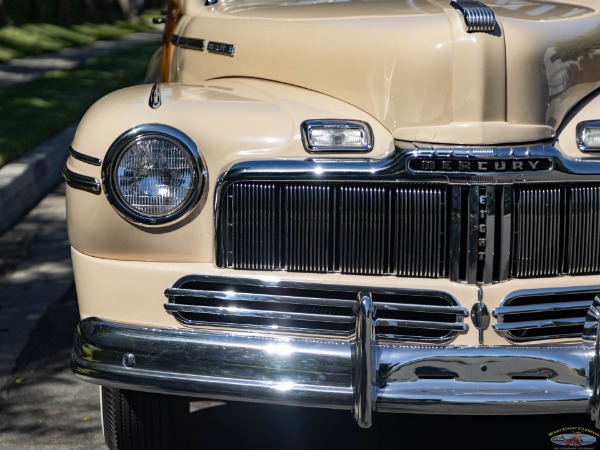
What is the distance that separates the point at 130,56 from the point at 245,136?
14.7 m

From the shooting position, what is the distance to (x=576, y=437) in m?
3.70

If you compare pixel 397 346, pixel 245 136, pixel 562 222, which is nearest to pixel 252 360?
pixel 397 346

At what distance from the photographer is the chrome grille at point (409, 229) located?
3242 millimetres

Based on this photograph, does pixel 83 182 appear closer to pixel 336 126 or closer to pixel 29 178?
pixel 336 126

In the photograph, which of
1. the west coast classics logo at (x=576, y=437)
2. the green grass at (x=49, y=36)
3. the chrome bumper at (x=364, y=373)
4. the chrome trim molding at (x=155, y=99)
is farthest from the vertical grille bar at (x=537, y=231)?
the green grass at (x=49, y=36)

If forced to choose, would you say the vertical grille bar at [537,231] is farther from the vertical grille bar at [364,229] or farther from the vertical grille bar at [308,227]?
the vertical grille bar at [308,227]

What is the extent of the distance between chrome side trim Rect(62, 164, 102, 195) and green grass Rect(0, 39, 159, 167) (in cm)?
468

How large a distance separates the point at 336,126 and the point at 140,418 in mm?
1039

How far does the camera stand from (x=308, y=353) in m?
3.12

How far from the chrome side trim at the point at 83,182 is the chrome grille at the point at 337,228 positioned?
14.1 inches

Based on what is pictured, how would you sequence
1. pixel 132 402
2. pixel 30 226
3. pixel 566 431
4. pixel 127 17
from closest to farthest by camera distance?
pixel 132 402, pixel 566 431, pixel 30 226, pixel 127 17

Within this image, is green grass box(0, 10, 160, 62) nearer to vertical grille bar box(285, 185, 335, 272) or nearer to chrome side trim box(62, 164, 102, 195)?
chrome side trim box(62, 164, 102, 195)

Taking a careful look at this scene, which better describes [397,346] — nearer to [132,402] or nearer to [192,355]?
[192,355]

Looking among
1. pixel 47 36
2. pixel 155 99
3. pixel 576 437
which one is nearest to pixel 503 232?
pixel 576 437
